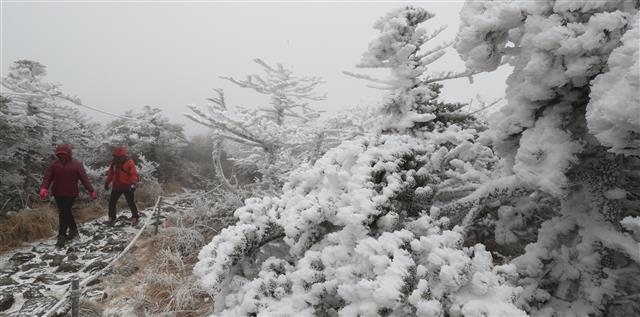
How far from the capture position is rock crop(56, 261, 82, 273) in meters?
5.18

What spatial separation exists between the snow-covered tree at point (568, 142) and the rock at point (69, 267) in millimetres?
5691

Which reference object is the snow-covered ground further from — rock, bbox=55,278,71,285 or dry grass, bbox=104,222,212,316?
dry grass, bbox=104,222,212,316

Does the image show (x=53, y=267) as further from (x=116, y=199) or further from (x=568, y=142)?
(x=568, y=142)

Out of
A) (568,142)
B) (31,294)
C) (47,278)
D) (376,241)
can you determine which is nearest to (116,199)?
(47,278)

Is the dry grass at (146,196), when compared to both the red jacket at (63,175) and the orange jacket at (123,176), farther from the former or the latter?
the red jacket at (63,175)

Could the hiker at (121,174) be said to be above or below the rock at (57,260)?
above

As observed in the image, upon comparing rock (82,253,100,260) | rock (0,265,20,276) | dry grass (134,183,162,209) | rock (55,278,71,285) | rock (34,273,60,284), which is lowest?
dry grass (134,183,162,209)

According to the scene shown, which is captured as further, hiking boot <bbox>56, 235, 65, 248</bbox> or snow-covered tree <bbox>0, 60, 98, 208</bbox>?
snow-covered tree <bbox>0, 60, 98, 208</bbox>

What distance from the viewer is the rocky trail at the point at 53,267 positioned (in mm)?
4285

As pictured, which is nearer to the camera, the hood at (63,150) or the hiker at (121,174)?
the hood at (63,150)

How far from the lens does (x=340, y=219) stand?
1872 millimetres

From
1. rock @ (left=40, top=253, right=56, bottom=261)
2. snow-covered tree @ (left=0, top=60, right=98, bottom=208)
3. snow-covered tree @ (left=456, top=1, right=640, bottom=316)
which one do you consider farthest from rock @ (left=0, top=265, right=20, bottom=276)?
snow-covered tree @ (left=456, top=1, right=640, bottom=316)

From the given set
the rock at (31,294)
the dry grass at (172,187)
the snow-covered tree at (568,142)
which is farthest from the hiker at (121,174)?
the snow-covered tree at (568,142)

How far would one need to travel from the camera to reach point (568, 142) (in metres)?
1.58
